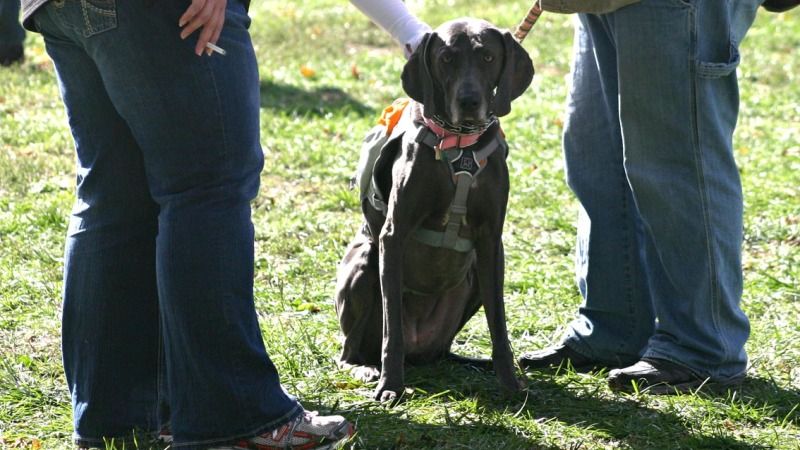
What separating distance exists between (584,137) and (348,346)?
3.73ft

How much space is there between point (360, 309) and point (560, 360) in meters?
0.75

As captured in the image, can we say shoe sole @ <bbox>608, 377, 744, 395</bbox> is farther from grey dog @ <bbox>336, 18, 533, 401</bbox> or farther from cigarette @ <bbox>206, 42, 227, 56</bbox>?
cigarette @ <bbox>206, 42, 227, 56</bbox>

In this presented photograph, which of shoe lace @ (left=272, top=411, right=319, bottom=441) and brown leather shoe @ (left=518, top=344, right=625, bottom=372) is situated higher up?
shoe lace @ (left=272, top=411, right=319, bottom=441)

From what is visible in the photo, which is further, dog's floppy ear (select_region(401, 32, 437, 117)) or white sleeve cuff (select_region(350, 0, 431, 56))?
dog's floppy ear (select_region(401, 32, 437, 117))

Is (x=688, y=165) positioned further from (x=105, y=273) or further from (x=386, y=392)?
(x=105, y=273)

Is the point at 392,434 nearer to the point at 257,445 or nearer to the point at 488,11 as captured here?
the point at 257,445

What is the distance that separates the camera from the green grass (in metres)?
3.71

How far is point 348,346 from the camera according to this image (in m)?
4.29

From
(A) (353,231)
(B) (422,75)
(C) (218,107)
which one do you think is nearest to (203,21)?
(C) (218,107)

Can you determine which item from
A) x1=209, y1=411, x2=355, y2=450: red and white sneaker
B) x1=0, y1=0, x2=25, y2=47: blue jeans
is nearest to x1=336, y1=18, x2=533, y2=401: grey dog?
x1=209, y1=411, x2=355, y2=450: red and white sneaker

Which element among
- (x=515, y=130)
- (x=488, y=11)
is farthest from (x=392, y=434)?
(x=488, y=11)

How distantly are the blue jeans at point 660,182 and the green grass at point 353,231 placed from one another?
238 millimetres

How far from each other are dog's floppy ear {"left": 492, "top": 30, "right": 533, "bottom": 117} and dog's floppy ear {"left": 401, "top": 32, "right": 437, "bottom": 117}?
0.21m

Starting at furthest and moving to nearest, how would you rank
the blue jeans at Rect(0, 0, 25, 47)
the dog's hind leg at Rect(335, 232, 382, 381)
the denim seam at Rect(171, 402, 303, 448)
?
the blue jeans at Rect(0, 0, 25, 47) → the dog's hind leg at Rect(335, 232, 382, 381) → the denim seam at Rect(171, 402, 303, 448)
